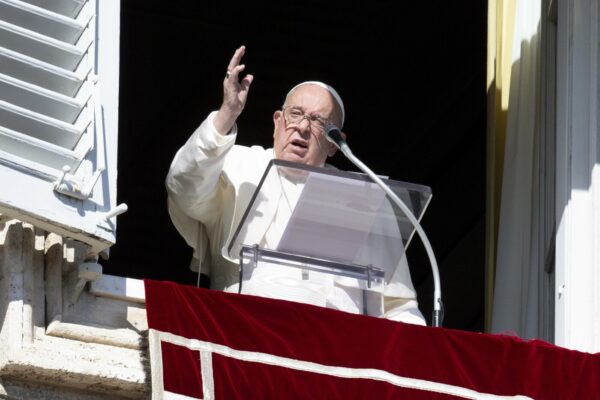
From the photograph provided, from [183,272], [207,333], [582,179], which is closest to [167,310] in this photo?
[207,333]

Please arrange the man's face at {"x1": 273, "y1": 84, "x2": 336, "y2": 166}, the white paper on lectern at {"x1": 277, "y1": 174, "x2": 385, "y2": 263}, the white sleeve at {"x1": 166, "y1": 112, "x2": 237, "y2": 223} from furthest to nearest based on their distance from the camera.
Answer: the man's face at {"x1": 273, "y1": 84, "x2": 336, "y2": 166} < the white sleeve at {"x1": 166, "y1": 112, "x2": 237, "y2": 223} < the white paper on lectern at {"x1": 277, "y1": 174, "x2": 385, "y2": 263}

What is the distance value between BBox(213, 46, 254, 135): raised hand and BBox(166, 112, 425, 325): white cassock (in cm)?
3

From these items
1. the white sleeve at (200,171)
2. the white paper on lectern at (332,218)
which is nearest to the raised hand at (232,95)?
the white sleeve at (200,171)

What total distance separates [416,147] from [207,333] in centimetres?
535

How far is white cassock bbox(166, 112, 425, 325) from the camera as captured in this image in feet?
22.1

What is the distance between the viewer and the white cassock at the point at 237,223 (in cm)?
675

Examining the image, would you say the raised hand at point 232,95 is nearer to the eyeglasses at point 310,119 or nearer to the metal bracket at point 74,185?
the eyeglasses at point 310,119

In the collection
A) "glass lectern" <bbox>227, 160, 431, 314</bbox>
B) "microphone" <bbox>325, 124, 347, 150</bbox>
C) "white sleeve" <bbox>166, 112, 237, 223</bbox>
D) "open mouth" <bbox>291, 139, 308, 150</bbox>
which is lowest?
"glass lectern" <bbox>227, 160, 431, 314</bbox>

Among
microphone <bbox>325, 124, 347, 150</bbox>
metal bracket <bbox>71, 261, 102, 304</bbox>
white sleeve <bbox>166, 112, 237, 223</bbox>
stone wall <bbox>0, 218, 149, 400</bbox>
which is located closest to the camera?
stone wall <bbox>0, 218, 149, 400</bbox>

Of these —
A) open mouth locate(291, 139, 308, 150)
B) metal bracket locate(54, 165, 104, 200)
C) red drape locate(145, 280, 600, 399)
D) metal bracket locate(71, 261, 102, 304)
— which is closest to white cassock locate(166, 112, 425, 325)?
open mouth locate(291, 139, 308, 150)

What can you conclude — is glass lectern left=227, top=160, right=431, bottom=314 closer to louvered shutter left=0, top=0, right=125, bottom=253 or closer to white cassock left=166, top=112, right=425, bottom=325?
white cassock left=166, top=112, right=425, bottom=325

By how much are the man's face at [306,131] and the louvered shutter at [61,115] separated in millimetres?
896

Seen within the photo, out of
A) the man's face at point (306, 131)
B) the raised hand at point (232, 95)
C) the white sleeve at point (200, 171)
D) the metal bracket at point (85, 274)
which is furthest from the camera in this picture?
the man's face at point (306, 131)

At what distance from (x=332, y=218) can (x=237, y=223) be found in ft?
2.16
